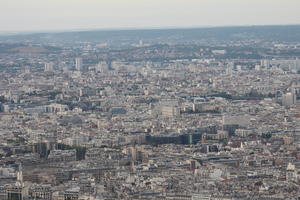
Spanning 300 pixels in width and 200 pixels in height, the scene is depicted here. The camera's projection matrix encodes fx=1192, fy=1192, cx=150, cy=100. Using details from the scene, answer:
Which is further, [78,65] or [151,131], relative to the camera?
[78,65]

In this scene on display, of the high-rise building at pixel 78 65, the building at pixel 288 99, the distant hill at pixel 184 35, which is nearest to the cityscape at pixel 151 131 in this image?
the building at pixel 288 99

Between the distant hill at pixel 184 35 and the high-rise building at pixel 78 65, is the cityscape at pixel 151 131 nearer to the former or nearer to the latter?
the high-rise building at pixel 78 65

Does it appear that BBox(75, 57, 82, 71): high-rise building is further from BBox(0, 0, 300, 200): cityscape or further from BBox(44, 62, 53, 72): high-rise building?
BBox(44, 62, 53, 72): high-rise building

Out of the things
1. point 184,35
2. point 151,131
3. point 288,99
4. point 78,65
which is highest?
point 151,131

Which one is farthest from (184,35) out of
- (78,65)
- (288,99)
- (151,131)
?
(151,131)

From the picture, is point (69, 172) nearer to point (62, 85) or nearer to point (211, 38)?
point (62, 85)

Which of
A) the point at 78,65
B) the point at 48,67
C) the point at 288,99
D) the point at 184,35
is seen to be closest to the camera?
the point at 288,99

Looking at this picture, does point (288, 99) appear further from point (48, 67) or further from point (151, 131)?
point (48, 67)

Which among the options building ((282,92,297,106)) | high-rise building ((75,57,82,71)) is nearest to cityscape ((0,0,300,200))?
building ((282,92,297,106))
